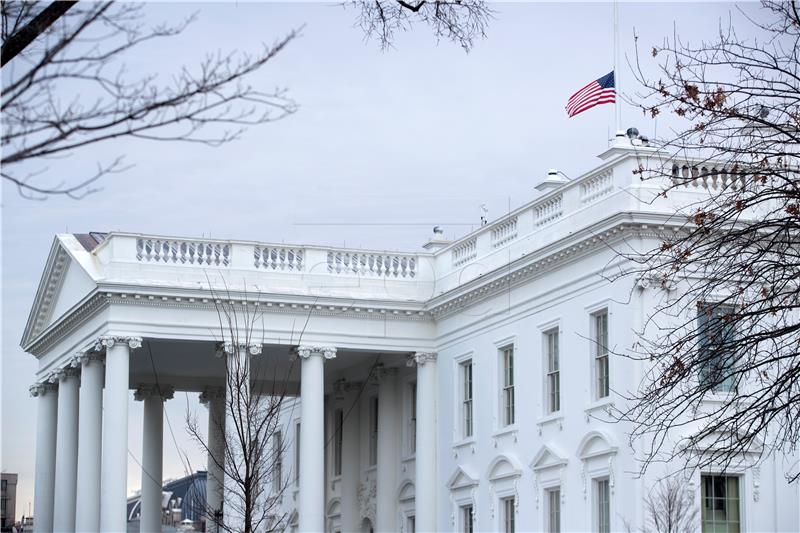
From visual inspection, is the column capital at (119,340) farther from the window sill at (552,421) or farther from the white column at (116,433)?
the window sill at (552,421)

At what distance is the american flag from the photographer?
1415 inches

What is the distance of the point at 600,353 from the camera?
35.4 metres

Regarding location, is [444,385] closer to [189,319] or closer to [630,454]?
[189,319]

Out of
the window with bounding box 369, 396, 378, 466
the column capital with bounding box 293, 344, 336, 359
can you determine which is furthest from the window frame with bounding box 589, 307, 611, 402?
the window with bounding box 369, 396, 378, 466

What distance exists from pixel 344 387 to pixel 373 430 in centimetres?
171

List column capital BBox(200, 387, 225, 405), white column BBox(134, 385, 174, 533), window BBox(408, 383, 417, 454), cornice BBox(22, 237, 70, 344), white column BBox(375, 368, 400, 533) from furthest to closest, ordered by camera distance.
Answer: column capital BBox(200, 387, 225, 405)
white column BBox(134, 385, 174, 533)
cornice BBox(22, 237, 70, 344)
white column BBox(375, 368, 400, 533)
window BBox(408, 383, 417, 454)

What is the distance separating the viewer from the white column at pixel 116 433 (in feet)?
134

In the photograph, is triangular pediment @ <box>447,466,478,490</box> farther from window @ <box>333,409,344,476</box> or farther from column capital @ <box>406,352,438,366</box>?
window @ <box>333,409,344,476</box>

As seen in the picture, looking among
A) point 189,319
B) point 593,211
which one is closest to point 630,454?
point 593,211

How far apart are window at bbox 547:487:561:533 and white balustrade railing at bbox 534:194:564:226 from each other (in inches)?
249

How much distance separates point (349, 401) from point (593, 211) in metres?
17.4

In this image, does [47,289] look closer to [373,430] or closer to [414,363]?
[373,430]

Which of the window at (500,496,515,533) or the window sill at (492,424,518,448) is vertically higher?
the window sill at (492,424,518,448)

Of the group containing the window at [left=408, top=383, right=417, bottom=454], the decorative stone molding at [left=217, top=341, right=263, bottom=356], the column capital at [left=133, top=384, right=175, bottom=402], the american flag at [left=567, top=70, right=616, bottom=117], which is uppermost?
the american flag at [left=567, top=70, right=616, bottom=117]
